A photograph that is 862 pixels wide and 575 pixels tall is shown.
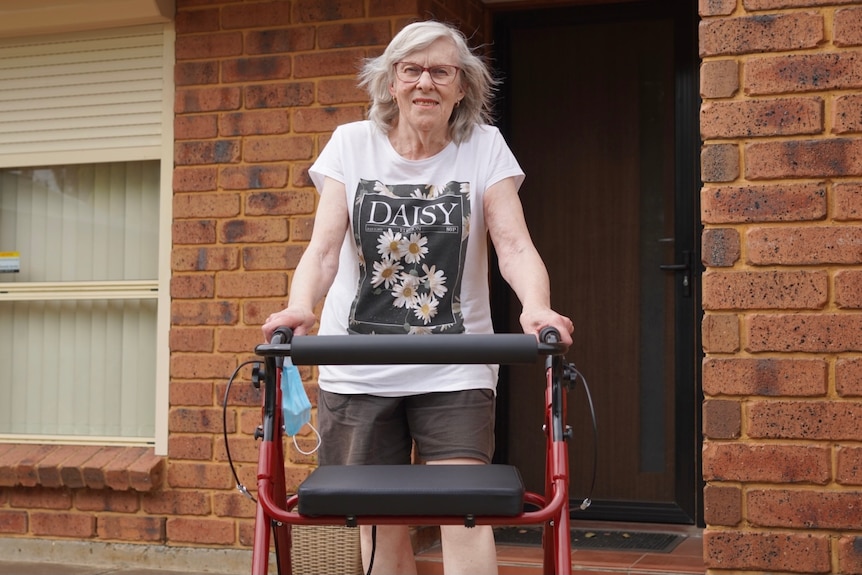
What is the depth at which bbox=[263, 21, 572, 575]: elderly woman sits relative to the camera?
299 cm

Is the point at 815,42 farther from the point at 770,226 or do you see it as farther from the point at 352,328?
the point at 352,328

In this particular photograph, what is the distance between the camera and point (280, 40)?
17.0 feet

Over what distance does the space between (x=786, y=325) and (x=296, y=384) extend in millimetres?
1825

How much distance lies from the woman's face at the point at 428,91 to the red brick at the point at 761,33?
1333 millimetres

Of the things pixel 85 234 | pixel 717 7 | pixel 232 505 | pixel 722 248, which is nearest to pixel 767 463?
Result: pixel 722 248

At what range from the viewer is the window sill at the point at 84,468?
5301 millimetres

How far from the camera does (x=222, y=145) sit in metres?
5.27

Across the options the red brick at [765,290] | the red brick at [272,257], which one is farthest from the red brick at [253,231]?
the red brick at [765,290]

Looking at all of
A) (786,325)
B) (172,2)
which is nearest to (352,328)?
(786,325)

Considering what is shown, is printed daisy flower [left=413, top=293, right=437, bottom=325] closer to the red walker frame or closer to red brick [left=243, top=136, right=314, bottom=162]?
the red walker frame

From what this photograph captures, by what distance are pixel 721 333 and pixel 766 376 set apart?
20 cm

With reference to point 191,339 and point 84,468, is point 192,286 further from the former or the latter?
point 84,468

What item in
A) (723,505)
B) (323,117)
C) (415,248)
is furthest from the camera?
(323,117)

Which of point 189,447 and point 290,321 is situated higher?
point 290,321
